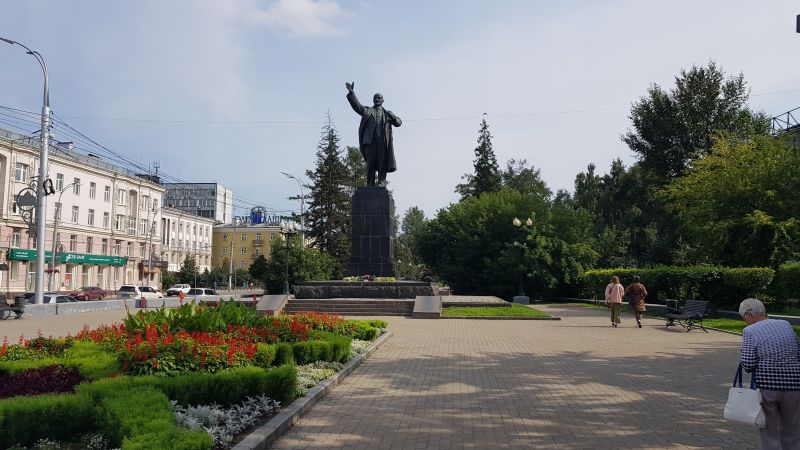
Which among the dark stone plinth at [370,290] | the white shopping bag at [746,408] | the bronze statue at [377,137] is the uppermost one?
the bronze statue at [377,137]

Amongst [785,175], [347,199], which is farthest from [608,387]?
[347,199]

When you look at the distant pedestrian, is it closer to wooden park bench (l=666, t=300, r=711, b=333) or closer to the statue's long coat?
wooden park bench (l=666, t=300, r=711, b=333)

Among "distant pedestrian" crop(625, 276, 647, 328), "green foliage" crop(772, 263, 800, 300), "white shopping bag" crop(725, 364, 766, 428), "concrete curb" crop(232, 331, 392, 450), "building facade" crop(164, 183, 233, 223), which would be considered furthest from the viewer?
"building facade" crop(164, 183, 233, 223)

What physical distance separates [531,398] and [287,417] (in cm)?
325

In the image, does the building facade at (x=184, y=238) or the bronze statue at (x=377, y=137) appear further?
the building facade at (x=184, y=238)

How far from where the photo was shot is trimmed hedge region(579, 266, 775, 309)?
71.7ft

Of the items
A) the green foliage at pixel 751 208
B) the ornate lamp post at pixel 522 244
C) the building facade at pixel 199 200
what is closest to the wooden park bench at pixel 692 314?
the green foliage at pixel 751 208

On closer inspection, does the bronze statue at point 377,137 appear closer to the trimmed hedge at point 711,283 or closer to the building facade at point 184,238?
the trimmed hedge at point 711,283

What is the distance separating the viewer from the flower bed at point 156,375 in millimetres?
5074

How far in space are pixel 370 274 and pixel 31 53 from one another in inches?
615

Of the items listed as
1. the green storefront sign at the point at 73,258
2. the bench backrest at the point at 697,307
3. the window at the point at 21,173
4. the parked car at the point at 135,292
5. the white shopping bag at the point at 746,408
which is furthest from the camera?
the window at the point at 21,173

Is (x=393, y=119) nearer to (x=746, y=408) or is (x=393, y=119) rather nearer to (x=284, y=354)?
(x=284, y=354)

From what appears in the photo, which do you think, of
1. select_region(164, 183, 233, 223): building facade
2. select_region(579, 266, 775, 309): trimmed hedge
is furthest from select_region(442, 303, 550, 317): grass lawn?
select_region(164, 183, 233, 223): building facade

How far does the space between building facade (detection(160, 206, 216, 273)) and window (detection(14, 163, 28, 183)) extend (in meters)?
25.5
